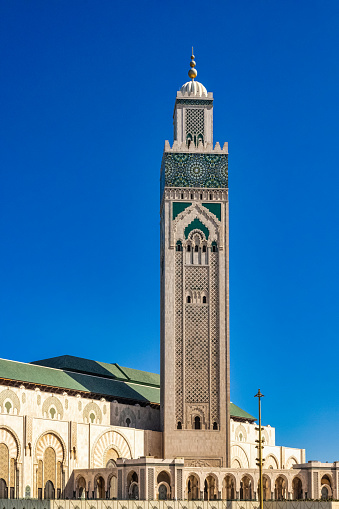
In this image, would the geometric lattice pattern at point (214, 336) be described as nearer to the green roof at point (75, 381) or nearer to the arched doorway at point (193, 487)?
the arched doorway at point (193, 487)

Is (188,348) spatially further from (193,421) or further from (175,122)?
(175,122)

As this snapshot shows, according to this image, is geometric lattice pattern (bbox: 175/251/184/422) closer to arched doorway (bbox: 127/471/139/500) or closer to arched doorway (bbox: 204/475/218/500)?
arched doorway (bbox: 204/475/218/500)

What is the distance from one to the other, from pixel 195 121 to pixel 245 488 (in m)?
20.9

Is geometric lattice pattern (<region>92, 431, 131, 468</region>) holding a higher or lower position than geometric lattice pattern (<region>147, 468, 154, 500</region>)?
higher

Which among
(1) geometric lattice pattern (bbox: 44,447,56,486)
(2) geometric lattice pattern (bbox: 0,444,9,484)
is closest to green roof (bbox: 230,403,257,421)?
(1) geometric lattice pattern (bbox: 44,447,56,486)

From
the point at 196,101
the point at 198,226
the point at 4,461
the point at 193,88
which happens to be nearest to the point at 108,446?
the point at 4,461

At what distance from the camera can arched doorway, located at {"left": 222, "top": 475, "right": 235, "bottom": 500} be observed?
39.4 m

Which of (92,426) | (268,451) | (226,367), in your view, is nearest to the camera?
(92,426)

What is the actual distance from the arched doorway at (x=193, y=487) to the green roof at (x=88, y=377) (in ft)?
25.3

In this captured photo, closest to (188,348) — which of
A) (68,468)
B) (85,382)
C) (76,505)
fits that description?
(85,382)

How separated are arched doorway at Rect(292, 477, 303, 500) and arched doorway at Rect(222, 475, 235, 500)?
127 inches

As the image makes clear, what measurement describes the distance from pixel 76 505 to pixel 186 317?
43.5ft

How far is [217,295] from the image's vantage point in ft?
148

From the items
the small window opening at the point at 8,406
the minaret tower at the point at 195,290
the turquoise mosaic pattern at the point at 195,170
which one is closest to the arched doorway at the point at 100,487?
the minaret tower at the point at 195,290
